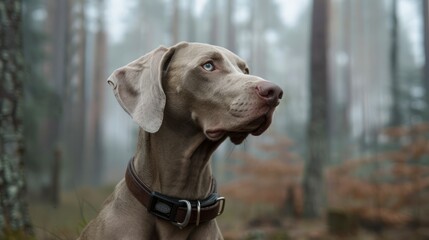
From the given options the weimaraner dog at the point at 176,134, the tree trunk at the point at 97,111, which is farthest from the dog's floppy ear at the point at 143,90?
the tree trunk at the point at 97,111

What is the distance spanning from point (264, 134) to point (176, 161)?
15.9 meters

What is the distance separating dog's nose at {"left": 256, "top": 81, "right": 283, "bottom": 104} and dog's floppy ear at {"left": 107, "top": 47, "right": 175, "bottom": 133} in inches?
20.3

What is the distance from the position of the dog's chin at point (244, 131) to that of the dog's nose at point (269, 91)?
79mm

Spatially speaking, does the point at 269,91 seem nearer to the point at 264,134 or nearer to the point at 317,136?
the point at 317,136

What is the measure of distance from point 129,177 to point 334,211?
6.89 meters

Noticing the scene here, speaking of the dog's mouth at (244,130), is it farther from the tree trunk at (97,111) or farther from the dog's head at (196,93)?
the tree trunk at (97,111)

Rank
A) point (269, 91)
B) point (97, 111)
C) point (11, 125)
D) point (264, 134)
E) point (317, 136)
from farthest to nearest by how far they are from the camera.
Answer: point (97, 111)
point (264, 134)
point (317, 136)
point (11, 125)
point (269, 91)

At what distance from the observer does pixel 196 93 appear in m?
2.67

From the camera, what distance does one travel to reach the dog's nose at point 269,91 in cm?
238

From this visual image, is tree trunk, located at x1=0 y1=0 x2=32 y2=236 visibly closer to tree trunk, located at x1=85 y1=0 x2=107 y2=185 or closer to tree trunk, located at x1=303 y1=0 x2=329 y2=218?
tree trunk, located at x1=303 y1=0 x2=329 y2=218

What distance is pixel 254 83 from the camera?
2439 millimetres

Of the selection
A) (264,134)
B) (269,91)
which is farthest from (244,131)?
(264,134)

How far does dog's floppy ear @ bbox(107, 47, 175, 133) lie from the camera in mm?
2531

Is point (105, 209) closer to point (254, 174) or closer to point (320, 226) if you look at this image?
point (320, 226)
